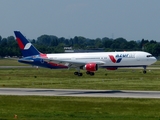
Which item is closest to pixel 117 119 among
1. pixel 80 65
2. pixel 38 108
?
pixel 38 108

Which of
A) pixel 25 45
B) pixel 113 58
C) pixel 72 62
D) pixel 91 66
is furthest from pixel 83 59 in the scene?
pixel 25 45

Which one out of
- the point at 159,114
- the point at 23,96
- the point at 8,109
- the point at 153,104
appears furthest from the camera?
the point at 23,96

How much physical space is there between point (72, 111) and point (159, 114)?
5788 mm

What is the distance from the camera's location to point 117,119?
99.5 ft

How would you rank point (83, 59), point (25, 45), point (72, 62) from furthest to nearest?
point (25, 45)
point (83, 59)
point (72, 62)

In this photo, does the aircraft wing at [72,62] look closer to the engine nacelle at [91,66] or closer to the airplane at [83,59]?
the airplane at [83,59]

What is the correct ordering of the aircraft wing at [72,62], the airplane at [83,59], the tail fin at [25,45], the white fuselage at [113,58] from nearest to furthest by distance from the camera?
the aircraft wing at [72,62] → the airplane at [83,59] → the white fuselage at [113,58] → the tail fin at [25,45]

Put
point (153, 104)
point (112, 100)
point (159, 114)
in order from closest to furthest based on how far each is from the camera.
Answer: point (159, 114)
point (153, 104)
point (112, 100)

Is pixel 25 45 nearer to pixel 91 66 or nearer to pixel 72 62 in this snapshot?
pixel 72 62

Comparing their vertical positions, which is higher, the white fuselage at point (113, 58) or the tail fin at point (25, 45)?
the tail fin at point (25, 45)

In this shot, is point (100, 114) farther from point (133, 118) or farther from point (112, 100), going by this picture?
point (112, 100)

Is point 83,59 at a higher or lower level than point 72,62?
higher

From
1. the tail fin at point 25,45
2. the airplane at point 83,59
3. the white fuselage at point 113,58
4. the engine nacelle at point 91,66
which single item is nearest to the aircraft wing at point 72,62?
the airplane at point 83,59

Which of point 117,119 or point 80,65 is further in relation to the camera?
point 80,65
